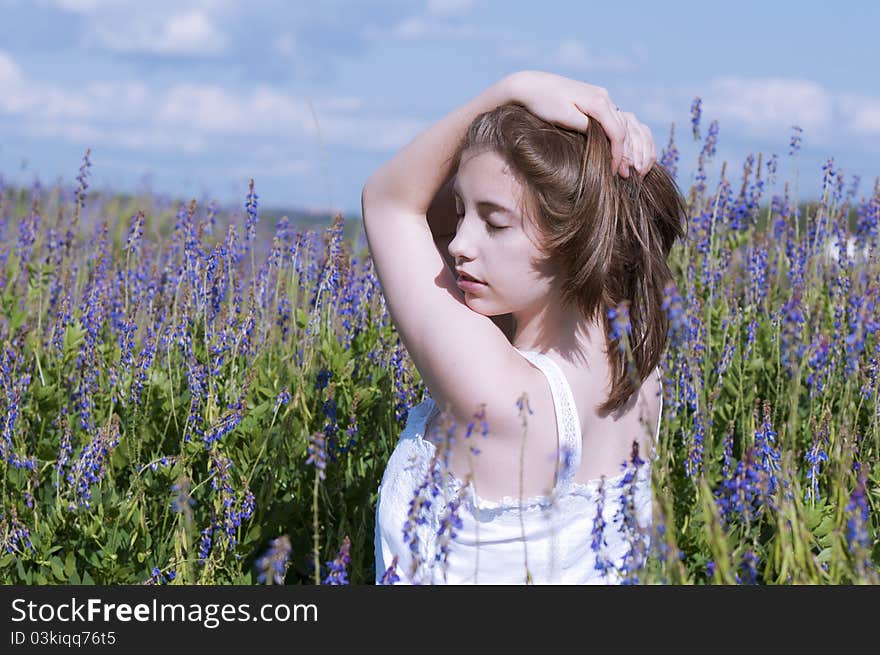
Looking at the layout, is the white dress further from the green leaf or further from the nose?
the green leaf

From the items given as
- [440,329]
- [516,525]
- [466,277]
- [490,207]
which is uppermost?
[490,207]

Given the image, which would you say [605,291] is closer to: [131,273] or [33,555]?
[33,555]

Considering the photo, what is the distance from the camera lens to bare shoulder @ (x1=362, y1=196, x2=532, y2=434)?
213 cm

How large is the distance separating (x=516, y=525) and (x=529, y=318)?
50 centimetres

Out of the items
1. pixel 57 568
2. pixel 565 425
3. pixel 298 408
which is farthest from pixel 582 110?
pixel 57 568

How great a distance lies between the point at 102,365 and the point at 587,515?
1.93 m

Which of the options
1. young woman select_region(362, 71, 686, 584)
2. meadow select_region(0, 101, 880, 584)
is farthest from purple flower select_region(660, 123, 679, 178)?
young woman select_region(362, 71, 686, 584)

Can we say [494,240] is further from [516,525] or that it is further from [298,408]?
[298,408]

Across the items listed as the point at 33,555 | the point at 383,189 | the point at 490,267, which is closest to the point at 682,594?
the point at 490,267

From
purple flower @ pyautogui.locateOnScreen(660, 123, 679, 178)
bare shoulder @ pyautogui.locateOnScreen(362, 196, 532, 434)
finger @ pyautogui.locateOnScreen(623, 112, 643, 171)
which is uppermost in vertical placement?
purple flower @ pyautogui.locateOnScreen(660, 123, 679, 178)

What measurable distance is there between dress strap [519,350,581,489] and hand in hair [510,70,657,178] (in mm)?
514

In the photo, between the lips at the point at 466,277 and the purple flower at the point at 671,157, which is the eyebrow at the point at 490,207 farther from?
the purple flower at the point at 671,157

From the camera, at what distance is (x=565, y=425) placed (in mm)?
2191

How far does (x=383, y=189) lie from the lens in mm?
2535
